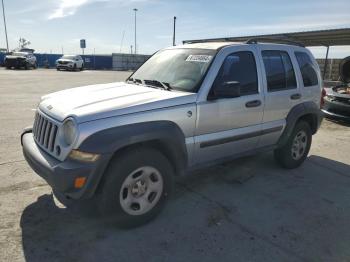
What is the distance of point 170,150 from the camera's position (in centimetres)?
383

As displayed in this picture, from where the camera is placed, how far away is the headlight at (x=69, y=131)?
10.7ft

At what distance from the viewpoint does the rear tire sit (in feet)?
18.5

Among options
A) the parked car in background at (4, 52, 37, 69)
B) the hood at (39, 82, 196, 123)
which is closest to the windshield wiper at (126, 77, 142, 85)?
the hood at (39, 82, 196, 123)

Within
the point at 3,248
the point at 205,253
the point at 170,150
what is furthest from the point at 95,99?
the point at 205,253

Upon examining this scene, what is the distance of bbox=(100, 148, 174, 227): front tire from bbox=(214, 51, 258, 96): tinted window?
1271 millimetres

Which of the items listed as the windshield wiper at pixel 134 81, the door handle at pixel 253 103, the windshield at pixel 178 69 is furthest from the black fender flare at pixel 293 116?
the windshield wiper at pixel 134 81

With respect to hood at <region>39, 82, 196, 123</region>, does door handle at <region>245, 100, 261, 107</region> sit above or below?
below

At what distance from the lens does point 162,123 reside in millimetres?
3654

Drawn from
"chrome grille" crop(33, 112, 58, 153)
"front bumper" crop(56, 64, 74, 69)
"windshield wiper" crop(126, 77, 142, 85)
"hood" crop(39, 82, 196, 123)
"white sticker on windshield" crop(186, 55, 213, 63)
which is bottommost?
"front bumper" crop(56, 64, 74, 69)

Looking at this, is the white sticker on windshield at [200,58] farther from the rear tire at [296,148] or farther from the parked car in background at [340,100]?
the parked car in background at [340,100]

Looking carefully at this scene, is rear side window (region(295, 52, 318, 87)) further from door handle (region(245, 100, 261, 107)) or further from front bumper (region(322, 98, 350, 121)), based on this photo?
front bumper (region(322, 98, 350, 121))

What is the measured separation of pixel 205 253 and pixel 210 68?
2042mm

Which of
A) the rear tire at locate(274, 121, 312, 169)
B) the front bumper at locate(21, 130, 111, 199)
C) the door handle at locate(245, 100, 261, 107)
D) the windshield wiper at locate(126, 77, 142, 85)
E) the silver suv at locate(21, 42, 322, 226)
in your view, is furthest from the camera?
the rear tire at locate(274, 121, 312, 169)

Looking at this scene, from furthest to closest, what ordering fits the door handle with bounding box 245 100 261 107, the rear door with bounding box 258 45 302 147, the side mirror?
the rear door with bounding box 258 45 302 147 → the door handle with bounding box 245 100 261 107 → the side mirror
